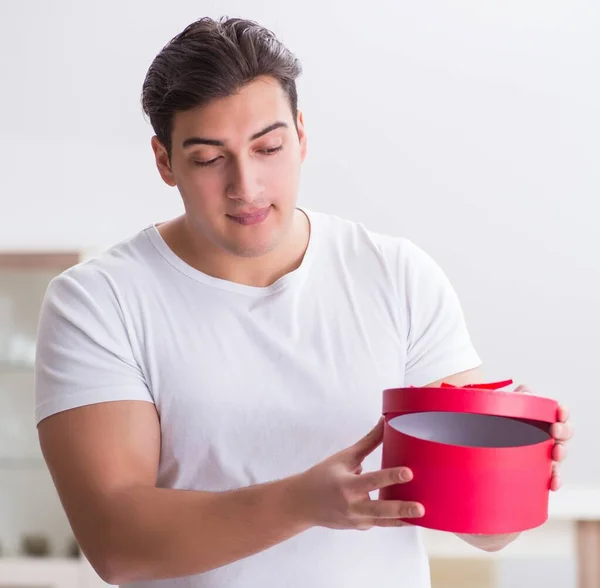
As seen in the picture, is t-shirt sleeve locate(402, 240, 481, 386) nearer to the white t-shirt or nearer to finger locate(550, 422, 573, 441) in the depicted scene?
the white t-shirt

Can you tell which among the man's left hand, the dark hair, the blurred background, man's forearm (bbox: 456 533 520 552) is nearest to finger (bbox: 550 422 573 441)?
the man's left hand

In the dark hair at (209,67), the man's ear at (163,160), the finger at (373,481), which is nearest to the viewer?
the finger at (373,481)

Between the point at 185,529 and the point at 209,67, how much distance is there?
0.57m

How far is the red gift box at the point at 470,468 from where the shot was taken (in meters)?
0.94

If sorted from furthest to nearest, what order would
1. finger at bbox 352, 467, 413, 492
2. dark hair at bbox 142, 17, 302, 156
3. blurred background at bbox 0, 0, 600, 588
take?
blurred background at bbox 0, 0, 600, 588
dark hair at bbox 142, 17, 302, 156
finger at bbox 352, 467, 413, 492

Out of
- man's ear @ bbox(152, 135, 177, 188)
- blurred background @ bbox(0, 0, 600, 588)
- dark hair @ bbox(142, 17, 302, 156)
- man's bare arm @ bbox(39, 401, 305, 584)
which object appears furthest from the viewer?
blurred background @ bbox(0, 0, 600, 588)

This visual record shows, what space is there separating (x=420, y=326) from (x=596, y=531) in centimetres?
166

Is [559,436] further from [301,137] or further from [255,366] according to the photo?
[301,137]

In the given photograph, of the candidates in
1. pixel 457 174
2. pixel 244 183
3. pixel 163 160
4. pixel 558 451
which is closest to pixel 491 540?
pixel 558 451

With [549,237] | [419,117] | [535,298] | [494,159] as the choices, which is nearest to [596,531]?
[535,298]

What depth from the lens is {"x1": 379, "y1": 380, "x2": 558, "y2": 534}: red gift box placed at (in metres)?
0.94

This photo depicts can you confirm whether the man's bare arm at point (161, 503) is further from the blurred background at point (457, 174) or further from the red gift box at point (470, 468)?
the blurred background at point (457, 174)

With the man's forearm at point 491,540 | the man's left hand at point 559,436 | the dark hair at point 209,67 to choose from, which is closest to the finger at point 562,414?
the man's left hand at point 559,436

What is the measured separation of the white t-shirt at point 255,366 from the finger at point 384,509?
27cm
